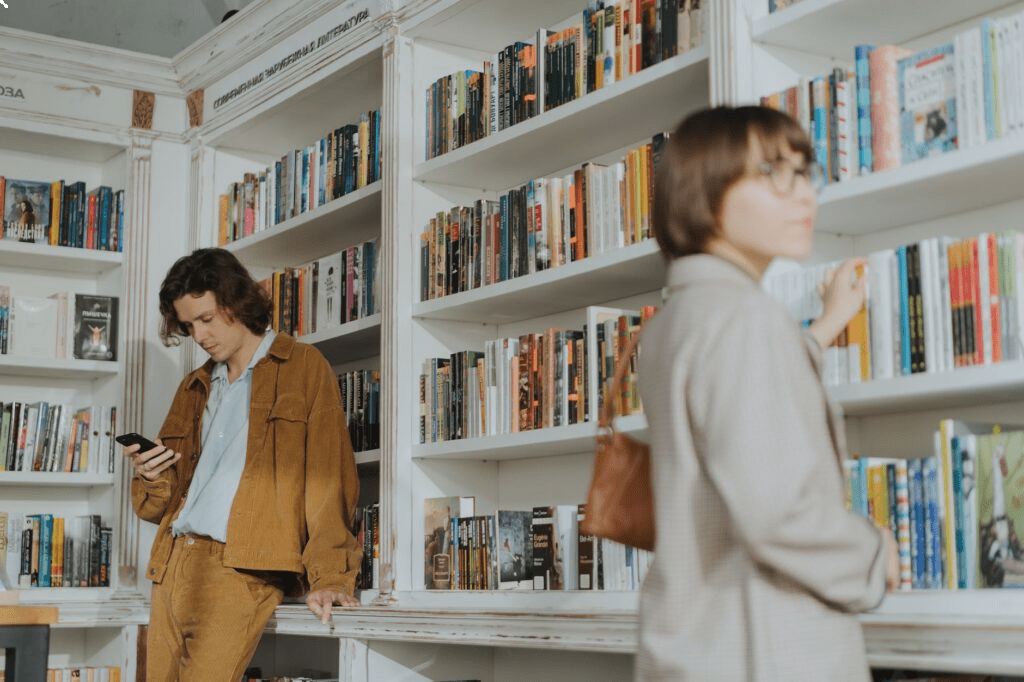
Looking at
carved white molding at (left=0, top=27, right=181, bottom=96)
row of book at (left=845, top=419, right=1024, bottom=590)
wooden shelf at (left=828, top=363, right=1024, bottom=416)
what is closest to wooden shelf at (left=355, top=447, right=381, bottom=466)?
wooden shelf at (left=828, top=363, right=1024, bottom=416)

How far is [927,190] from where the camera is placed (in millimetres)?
2201

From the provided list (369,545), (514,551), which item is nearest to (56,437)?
(369,545)

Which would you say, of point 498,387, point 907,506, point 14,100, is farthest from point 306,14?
point 907,506

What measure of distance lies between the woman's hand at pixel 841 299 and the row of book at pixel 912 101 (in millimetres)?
188

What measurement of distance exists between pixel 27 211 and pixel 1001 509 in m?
3.52

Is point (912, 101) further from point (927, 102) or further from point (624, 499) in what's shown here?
point (624, 499)

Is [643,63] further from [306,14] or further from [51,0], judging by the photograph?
[51,0]

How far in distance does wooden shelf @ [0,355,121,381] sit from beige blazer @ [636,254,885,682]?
132 inches

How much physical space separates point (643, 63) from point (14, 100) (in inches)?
99.3

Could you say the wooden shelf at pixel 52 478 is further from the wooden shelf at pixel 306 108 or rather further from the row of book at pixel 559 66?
the row of book at pixel 559 66


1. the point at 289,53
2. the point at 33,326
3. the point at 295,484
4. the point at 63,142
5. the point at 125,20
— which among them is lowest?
the point at 295,484

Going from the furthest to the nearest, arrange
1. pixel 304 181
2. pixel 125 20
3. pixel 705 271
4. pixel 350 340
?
pixel 125 20 < pixel 304 181 < pixel 350 340 < pixel 705 271

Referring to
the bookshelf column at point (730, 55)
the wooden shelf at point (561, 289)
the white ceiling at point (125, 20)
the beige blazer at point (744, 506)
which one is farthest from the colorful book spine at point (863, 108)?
the white ceiling at point (125, 20)

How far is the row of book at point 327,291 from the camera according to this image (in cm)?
370
